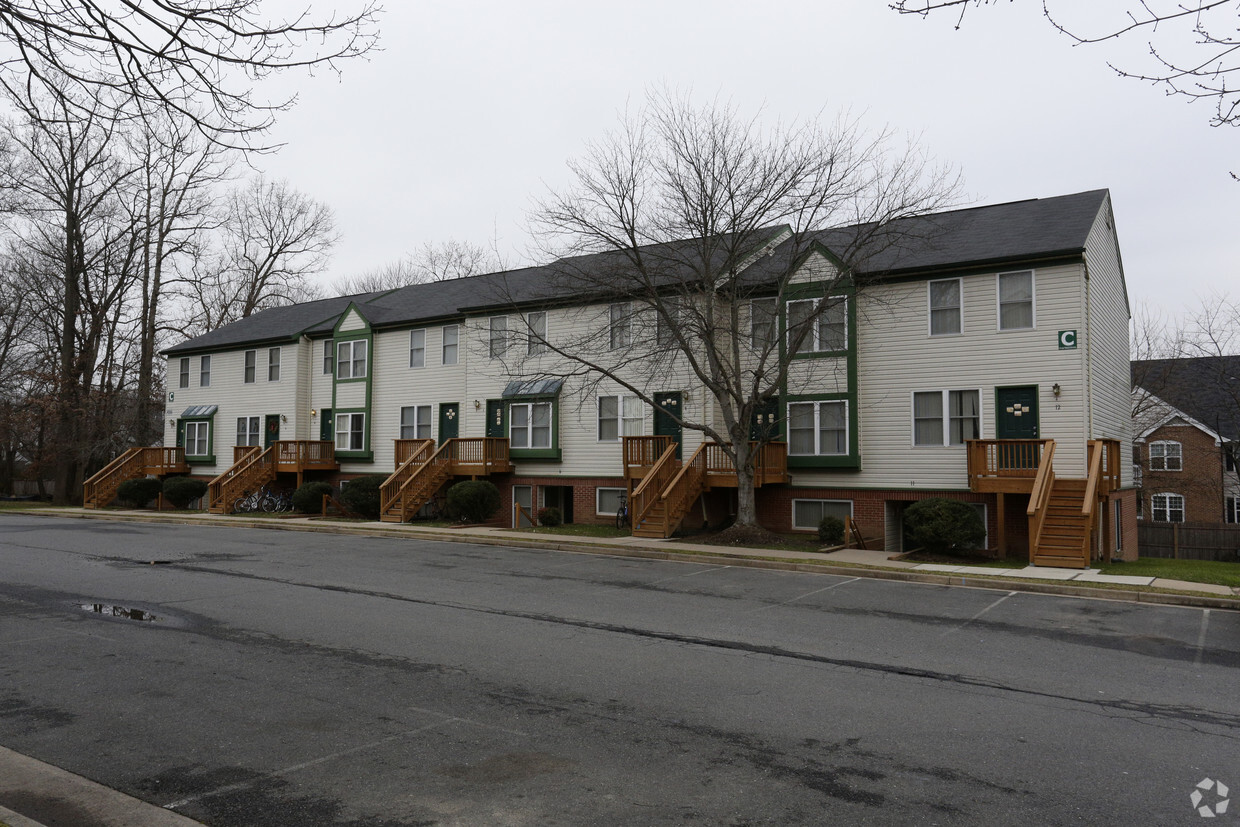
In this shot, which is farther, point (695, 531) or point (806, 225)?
point (695, 531)

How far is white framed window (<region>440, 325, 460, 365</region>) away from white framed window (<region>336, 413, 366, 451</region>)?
4461 mm

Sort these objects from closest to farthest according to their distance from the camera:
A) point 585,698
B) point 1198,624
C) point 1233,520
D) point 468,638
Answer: point 585,698
point 468,638
point 1198,624
point 1233,520

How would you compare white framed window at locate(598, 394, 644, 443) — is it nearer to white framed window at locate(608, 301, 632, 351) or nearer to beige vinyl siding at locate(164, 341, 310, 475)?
white framed window at locate(608, 301, 632, 351)

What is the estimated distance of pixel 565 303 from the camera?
27.1 meters

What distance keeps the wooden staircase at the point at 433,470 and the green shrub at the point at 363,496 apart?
24.0 inches

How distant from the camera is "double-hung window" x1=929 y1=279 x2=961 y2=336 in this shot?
2131 centimetres

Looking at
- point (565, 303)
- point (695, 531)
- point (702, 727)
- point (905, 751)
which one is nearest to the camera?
point (905, 751)

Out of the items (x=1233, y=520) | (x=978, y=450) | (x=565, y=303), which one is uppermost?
(x=565, y=303)

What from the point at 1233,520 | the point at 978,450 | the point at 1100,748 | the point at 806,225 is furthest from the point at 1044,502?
the point at 1233,520

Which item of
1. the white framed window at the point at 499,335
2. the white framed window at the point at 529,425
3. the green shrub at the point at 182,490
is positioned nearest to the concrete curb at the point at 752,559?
the white framed window at the point at 529,425

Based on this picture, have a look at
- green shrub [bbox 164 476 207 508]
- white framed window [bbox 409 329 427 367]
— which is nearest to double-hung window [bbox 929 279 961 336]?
white framed window [bbox 409 329 427 367]

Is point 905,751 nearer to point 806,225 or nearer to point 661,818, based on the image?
point 661,818

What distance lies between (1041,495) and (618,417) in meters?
12.3

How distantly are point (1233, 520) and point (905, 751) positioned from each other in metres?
44.0
